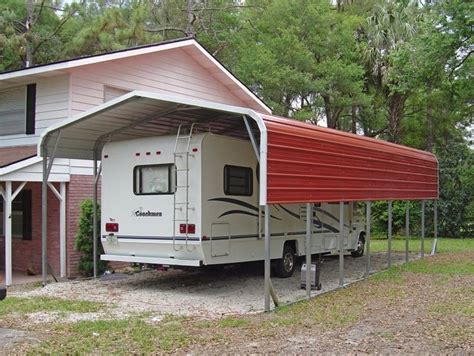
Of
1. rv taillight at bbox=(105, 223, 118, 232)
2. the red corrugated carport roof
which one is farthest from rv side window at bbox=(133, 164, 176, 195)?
the red corrugated carport roof

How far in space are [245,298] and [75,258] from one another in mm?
5166

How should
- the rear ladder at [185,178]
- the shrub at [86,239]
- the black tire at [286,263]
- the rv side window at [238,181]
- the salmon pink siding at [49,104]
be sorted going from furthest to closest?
A: the salmon pink siding at [49,104]
the shrub at [86,239]
the black tire at [286,263]
the rv side window at [238,181]
the rear ladder at [185,178]

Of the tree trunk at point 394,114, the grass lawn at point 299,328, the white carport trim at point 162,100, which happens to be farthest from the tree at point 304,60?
the grass lawn at point 299,328

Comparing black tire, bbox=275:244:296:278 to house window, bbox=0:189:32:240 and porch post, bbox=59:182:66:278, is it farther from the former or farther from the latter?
house window, bbox=0:189:32:240

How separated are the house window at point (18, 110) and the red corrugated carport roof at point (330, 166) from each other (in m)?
7.55

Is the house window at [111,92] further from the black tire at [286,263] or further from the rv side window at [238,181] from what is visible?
the black tire at [286,263]

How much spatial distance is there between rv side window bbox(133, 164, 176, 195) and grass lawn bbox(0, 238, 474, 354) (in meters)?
2.49

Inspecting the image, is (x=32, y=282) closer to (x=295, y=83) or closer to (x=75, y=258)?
(x=75, y=258)

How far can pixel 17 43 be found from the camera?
861 inches

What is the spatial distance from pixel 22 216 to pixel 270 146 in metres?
8.23

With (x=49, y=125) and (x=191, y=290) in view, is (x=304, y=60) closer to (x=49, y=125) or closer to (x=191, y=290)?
(x=49, y=125)

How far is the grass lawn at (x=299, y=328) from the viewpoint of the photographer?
7047 millimetres

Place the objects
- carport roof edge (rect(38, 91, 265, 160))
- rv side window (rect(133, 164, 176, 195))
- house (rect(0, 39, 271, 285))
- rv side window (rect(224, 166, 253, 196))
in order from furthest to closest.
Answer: house (rect(0, 39, 271, 285)) < rv side window (rect(224, 166, 253, 196)) < rv side window (rect(133, 164, 176, 195)) < carport roof edge (rect(38, 91, 265, 160))

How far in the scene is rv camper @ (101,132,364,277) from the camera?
1055cm
